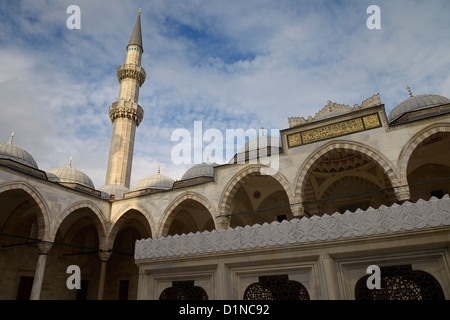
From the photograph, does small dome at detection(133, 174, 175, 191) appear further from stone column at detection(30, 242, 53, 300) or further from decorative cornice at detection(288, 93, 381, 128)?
decorative cornice at detection(288, 93, 381, 128)

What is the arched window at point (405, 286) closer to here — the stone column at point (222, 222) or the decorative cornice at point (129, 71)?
the stone column at point (222, 222)

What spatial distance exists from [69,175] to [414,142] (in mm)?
16025

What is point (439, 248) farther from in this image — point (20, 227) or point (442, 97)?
point (20, 227)

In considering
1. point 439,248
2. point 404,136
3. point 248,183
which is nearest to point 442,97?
point 404,136

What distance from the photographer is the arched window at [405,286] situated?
11.0 ft

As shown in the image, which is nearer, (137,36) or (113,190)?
(113,190)

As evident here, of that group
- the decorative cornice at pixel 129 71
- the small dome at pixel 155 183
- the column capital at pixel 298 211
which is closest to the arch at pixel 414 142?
the column capital at pixel 298 211

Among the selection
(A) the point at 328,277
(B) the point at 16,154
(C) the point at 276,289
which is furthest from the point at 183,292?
(B) the point at 16,154

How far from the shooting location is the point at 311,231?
12.3 ft

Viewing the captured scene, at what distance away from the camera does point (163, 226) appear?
11.7m

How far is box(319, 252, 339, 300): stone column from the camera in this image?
354cm

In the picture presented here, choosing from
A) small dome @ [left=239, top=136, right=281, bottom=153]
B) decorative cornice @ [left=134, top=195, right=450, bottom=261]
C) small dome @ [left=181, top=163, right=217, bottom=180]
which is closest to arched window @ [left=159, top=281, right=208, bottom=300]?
decorative cornice @ [left=134, top=195, right=450, bottom=261]

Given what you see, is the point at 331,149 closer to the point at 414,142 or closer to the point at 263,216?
the point at 414,142

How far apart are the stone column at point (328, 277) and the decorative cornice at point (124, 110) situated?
1674cm
